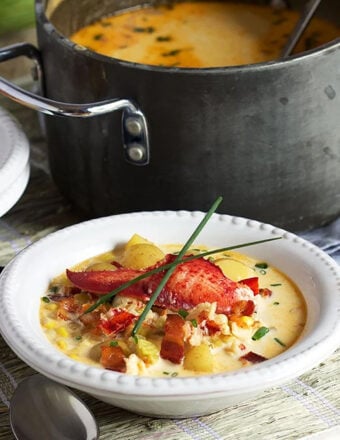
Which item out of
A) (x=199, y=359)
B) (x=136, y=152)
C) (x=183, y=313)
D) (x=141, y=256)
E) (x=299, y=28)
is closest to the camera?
(x=199, y=359)

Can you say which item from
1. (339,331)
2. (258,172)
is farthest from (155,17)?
(339,331)

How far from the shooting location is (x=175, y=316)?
5.91 ft

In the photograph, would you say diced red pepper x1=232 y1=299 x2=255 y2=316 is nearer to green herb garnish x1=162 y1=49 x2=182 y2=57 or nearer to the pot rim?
the pot rim

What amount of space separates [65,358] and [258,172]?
28.2 inches

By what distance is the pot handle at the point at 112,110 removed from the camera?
6.90 feet

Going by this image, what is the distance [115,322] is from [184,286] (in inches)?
5.8

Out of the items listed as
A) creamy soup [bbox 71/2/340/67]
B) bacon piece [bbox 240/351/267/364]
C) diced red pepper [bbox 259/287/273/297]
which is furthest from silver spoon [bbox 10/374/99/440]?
creamy soup [bbox 71/2/340/67]

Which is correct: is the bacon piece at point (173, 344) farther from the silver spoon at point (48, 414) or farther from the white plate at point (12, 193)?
the white plate at point (12, 193)

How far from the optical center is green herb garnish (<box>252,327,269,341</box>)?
1.79 metres

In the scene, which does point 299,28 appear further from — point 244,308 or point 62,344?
point 62,344

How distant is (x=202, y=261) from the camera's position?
191 cm

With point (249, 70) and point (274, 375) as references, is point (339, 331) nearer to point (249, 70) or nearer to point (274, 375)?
point (274, 375)

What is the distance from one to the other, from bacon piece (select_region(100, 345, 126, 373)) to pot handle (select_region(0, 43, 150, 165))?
0.57 metres

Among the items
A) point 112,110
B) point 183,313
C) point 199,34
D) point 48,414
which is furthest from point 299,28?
point 48,414
